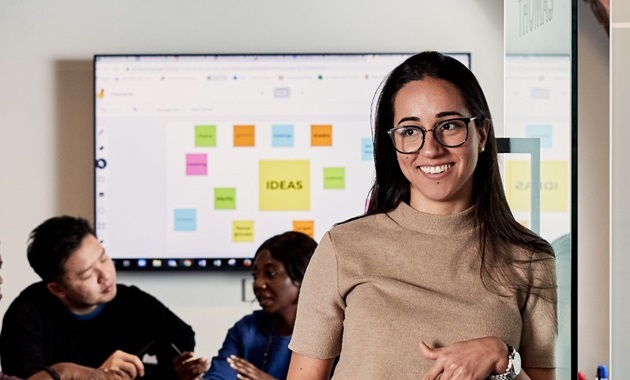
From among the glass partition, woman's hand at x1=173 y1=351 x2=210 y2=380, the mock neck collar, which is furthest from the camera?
woman's hand at x1=173 y1=351 x2=210 y2=380

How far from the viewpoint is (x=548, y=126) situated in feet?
3.71

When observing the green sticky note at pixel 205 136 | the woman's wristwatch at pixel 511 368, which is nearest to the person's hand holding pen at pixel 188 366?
the green sticky note at pixel 205 136

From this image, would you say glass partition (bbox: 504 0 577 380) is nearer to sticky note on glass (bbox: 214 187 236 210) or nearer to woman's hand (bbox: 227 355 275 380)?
woman's hand (bbox: 227 355 275 380)

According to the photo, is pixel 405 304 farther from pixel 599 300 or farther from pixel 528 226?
pixel 599 300

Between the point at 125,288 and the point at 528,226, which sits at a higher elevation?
the point at 528,226

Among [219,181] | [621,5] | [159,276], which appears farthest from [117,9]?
[621,5]

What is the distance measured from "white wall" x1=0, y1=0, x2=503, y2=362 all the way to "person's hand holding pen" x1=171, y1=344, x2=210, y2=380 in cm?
94

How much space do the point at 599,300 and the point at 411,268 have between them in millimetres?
370

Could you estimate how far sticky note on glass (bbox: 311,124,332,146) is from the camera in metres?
4.21

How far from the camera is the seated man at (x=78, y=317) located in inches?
132

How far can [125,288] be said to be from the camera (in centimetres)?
356

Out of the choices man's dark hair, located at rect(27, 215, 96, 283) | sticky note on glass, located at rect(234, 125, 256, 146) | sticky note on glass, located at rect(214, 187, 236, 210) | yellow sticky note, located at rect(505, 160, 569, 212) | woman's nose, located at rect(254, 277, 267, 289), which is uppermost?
sticky note on glass, located at rect(234, 125, 256, 146)

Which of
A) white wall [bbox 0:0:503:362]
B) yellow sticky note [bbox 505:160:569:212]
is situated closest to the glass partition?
yellow sticky note [bbox 505:160:569:212]

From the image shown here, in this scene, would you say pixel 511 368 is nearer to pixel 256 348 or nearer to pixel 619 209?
pixel 619 209
